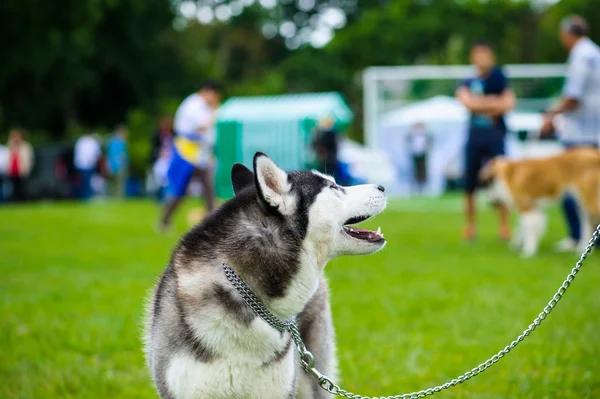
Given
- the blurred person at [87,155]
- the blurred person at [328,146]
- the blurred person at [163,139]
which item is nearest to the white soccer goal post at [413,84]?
the blurred person at [328,146]

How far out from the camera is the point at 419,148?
74.7ft

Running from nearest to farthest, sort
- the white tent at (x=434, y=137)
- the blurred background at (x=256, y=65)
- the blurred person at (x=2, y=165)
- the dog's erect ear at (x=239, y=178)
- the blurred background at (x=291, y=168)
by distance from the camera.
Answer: the dog's erect ear at (x=239, y=178) < the blurred background at (x=291, y=168) < the blurred background at (x=256, y=65) < the white tent at (x=434, y=137) < the blurred person at (x=2, y=165)

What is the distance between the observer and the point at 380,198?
307cm

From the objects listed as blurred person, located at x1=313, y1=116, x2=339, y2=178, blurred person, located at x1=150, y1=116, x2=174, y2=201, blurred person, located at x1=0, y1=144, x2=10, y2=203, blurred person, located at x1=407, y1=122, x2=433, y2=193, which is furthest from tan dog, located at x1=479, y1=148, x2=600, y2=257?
blurred person, located at x1=0, y1=144, x2=10, y2=203

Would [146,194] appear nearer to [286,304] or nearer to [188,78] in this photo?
[188,78]

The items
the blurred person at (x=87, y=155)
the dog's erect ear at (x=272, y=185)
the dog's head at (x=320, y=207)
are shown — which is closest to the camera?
the dog's erect ear at (x=272, y=185)

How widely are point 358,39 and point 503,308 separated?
140 ft

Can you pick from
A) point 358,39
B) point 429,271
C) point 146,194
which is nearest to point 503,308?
point 429,271

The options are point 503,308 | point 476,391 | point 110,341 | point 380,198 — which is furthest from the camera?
point 503,308

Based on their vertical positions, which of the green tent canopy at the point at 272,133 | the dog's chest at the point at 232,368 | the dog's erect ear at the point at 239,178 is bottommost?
the green tent canopy at the point at 272,133

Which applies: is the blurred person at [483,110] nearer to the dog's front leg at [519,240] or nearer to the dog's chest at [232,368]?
the dog's front leg at [519,240]

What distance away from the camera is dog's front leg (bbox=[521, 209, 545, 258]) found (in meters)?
9.38

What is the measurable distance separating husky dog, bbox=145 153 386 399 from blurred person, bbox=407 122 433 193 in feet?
65.9

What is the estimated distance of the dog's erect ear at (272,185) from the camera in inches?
105
